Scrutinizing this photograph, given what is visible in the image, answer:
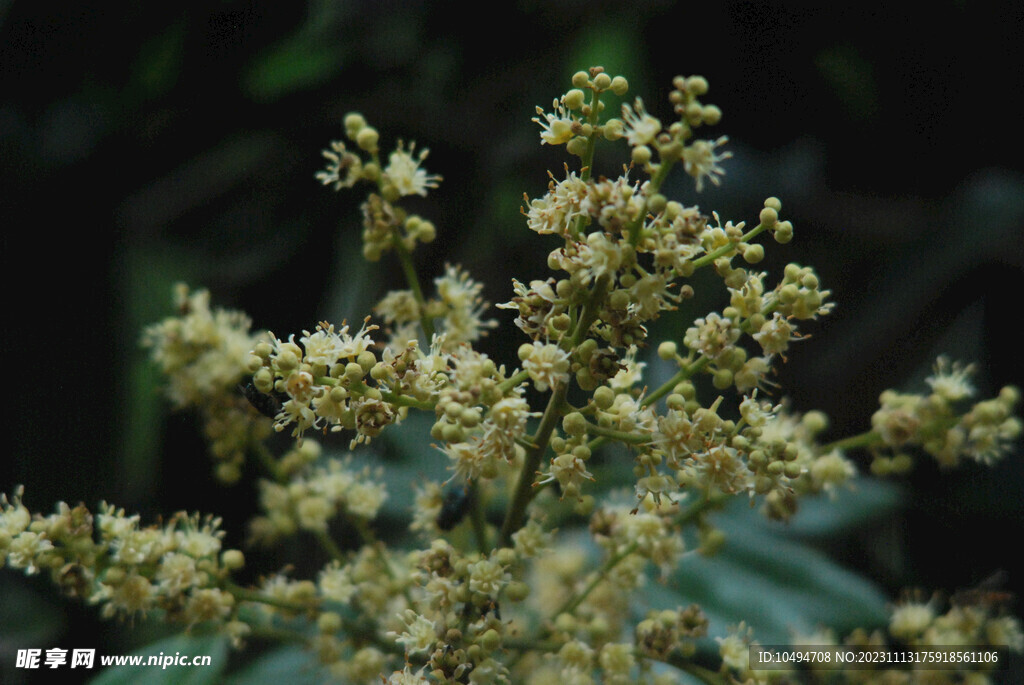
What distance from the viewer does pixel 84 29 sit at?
1500mm

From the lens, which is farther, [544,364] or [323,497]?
[323,497]

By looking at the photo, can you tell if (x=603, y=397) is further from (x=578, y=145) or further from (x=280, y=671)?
(x=280, y=671)

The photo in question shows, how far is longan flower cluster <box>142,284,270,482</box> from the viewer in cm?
107

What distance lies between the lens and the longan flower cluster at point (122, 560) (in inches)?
31.7

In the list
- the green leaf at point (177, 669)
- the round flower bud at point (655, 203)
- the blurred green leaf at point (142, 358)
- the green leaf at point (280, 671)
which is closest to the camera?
the round flower bud at point (655, 203)

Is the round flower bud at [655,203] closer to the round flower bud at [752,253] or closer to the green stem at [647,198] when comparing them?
the green stem at [647,198]

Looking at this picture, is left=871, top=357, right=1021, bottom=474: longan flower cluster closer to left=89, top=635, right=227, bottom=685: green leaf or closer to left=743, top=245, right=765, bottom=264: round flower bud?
left=743, top=245, right=765, bottom=264: round flower bud

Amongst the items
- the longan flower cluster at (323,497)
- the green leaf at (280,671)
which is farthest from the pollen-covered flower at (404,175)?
the green leaf at (280,671)

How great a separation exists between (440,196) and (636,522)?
100cm

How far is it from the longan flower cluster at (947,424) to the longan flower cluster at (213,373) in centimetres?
75

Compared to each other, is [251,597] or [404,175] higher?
[404,175]

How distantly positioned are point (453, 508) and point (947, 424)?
55 centimetres

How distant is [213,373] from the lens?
1.07 meters

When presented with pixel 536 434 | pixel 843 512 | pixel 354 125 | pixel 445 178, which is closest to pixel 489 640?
pixel 536 434
